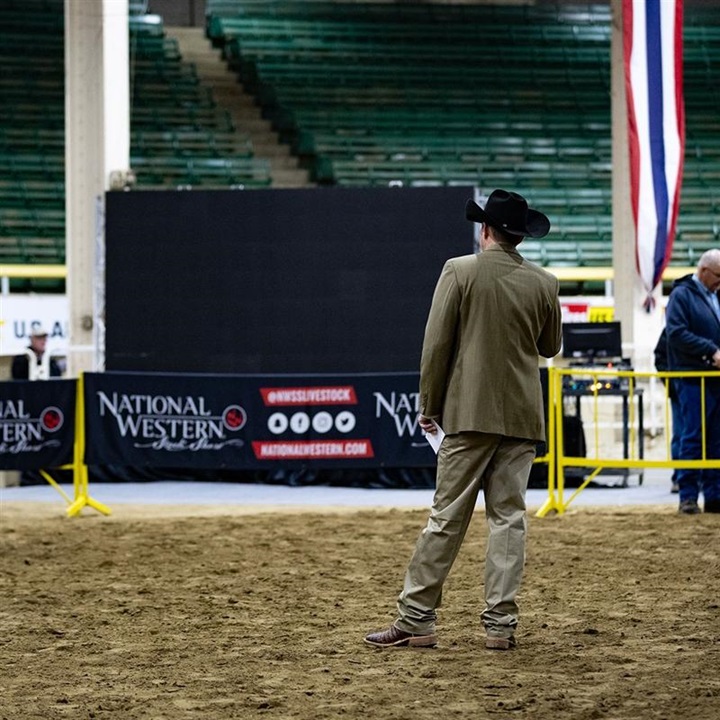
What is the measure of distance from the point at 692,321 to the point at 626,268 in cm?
678

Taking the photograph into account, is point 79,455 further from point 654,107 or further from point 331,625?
point 654,107

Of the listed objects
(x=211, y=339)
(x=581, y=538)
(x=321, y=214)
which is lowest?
(x=581, y=538)

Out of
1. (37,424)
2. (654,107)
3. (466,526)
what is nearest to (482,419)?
(466,526)

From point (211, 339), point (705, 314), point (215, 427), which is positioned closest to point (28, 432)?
point (215, 427)

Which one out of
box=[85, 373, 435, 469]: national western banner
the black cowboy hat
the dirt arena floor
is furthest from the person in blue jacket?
the black cowboy hat

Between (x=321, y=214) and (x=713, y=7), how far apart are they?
65.9 feet

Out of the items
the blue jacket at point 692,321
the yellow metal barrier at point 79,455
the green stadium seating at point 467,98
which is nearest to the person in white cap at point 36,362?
the yellow metal barrier at point 79,455

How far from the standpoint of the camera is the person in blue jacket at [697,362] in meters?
11.6

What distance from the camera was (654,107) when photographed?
16.1 m

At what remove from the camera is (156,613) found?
7371 mm

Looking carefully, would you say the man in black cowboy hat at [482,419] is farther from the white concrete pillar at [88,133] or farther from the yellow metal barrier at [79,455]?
the white concrete pillar at [88,133]

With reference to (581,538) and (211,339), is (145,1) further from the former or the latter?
(581,538)

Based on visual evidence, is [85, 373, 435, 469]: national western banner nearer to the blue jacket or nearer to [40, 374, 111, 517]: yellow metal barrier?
[40, 374, 111, 517]: yellow metal barrier

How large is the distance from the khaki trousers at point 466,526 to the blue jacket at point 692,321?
5726mm
